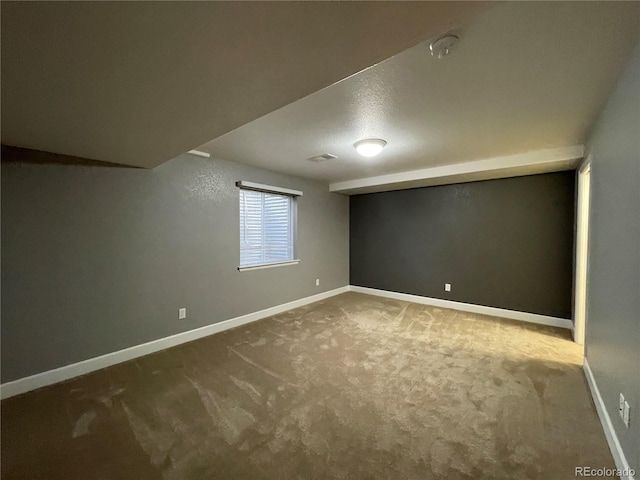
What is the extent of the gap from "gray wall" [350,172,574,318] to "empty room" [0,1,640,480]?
0.04 meters

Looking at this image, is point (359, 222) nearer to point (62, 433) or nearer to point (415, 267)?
point (415, 267)

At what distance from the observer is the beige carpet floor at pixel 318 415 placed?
1.45 m

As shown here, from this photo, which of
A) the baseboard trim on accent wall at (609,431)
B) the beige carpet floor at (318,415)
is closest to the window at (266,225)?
the beige carpet floor at (318,415)

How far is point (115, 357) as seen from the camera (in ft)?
8.56

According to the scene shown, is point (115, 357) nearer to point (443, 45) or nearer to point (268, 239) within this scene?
point (268, 239)

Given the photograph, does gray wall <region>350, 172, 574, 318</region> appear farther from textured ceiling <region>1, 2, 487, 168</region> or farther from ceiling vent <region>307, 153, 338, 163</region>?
textured ceiling <region>1, 2, 487, 168</region>

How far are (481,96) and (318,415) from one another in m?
2.51

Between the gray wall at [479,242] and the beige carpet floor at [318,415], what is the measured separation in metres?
0.99

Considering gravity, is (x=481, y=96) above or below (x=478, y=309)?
above

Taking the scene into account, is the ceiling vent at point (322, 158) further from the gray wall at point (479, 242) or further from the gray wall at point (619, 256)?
the gray wall at point (619, 256)

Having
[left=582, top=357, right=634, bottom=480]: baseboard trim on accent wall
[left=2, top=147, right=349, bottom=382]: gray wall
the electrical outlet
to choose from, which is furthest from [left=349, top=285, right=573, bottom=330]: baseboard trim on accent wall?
the electrical outlet

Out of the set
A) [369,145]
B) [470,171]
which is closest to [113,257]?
[369,145]

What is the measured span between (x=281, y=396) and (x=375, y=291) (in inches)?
143

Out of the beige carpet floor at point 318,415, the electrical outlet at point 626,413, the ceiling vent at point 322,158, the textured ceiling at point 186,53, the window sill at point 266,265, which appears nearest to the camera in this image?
the textured ceiling at point 186,53
